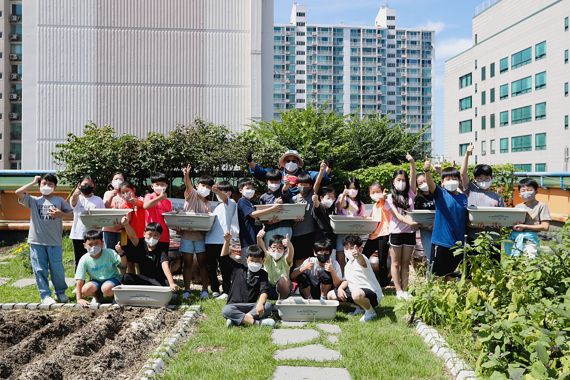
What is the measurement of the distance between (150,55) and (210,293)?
67.7 feet

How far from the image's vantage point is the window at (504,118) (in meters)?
51.5

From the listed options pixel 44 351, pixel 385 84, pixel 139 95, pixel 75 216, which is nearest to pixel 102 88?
pixel 139 95

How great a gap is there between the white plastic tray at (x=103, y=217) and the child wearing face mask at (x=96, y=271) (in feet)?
0.39

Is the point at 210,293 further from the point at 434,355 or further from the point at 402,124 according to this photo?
the point at 402,124

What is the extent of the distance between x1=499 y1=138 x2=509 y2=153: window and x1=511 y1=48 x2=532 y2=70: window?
6500 millimetres

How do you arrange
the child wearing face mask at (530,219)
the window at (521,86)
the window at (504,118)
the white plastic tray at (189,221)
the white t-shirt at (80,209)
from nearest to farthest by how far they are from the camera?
the child wearing face mask at (530,219) < the white plastic tray at (189,221) < the white t-shirt at (80,209) < the window at (521,86) < the window at (504,118)

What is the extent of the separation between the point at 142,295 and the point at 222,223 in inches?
56.7

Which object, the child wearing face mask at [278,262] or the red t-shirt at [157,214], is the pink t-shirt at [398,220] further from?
the red t-shirt at [157,214]

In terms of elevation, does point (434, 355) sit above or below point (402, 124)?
below

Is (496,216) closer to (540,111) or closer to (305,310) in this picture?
(305,310)

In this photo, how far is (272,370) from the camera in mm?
4801

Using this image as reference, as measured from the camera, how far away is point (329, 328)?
619cm

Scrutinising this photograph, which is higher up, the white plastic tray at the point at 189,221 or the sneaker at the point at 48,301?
the white plastic tray at the point at 189,221

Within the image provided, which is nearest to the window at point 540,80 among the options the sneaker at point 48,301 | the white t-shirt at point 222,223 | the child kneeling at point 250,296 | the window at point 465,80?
the window at point 465,80
